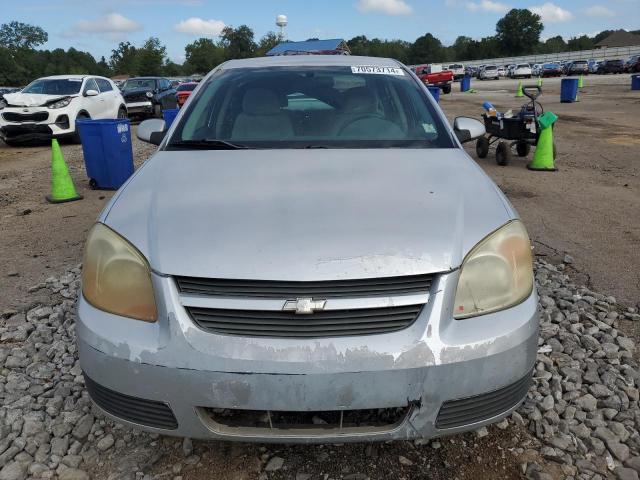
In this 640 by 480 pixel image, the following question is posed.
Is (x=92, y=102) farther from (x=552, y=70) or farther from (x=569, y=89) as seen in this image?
(x=552, y=70)

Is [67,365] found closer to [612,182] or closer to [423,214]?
[423,214]

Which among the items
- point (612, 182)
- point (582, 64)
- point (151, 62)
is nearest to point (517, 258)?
point (612, 182)

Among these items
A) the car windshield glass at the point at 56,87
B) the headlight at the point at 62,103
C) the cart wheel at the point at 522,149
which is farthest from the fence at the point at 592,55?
the headlight at the point at 62,103

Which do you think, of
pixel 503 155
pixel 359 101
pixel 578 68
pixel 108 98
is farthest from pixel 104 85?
pixel 578 68

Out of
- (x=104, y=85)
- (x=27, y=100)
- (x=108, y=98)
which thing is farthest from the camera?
(x=104, y=85)

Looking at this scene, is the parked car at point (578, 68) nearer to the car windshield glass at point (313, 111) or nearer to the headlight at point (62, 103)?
the headlight at point (62, 103)

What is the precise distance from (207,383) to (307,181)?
942 mm

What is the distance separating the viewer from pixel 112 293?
71.2 inches

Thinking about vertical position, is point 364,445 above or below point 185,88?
below

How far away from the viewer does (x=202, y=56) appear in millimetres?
97125

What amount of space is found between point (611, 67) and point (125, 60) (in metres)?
78.4

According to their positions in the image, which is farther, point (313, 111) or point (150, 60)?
point (150, 60)

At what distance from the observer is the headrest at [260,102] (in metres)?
2.97

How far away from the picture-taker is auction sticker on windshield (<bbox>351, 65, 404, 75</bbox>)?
3221mm
